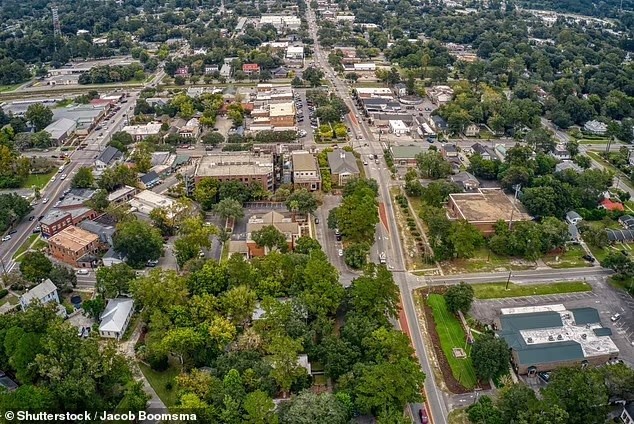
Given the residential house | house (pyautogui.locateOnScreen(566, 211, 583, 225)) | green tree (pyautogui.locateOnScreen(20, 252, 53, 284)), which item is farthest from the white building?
green tree (pyautogui.locateOnScreen(20, 252, 53, 284))

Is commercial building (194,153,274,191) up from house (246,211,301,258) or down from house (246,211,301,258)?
up

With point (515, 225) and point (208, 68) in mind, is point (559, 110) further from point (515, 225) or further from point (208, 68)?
point (208, 68)

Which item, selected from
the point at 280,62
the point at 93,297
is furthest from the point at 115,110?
the point at 93,297

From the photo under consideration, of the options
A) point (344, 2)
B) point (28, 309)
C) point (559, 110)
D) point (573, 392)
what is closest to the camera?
point (573, 392)

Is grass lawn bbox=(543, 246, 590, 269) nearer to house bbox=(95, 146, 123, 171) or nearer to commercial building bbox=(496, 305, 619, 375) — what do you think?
commercial building bbox=(496, 305, 619, 375)

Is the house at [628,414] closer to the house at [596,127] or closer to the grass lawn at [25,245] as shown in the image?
the grass lawn at [25,245]
